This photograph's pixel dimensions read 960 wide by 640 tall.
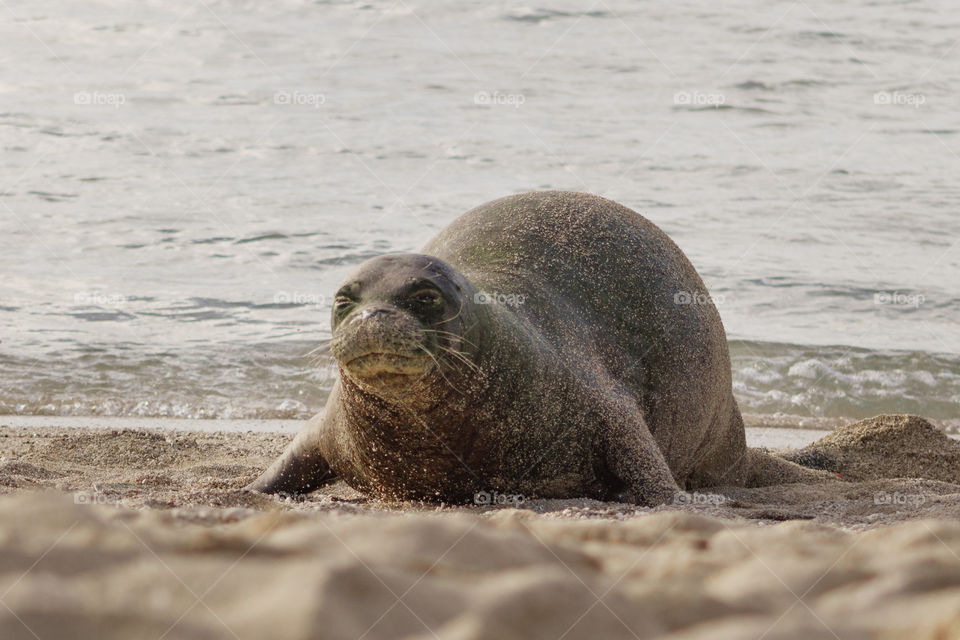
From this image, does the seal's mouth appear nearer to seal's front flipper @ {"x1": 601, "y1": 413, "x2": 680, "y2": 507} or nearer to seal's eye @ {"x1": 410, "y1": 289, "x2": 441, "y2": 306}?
seal's eye @ {"x1": 410, "y1": 289, "x2": 441, "y2": 306}

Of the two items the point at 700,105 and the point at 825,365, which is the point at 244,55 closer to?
the point at 700,105

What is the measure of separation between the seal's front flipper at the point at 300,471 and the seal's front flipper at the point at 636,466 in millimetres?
1187

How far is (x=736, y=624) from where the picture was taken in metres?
1.16

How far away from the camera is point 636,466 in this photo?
4184 millimetres

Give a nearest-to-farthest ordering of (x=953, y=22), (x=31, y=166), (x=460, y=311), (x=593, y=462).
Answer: (x=460, y=311)
(x=593, y=462)
(x=31, y=166)
(x=953, y=22)

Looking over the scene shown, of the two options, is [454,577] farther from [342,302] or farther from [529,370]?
[529,370]

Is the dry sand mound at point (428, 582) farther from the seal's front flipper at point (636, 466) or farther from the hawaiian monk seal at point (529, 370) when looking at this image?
the seal's front flipper at point (636, 466)

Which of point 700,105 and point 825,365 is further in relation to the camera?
point 700,105

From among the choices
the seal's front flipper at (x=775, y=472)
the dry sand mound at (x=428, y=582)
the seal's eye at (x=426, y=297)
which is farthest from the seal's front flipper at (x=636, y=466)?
the dry sand mound at (x=428, y=582)

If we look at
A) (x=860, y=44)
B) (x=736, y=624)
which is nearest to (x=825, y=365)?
(x=736, y=624)

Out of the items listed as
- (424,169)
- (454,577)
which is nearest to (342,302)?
(454,577)

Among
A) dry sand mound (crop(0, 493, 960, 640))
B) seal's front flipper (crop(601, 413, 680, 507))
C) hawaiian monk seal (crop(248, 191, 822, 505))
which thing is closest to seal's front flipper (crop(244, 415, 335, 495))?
hawaiian monk seal (crop(248, 191, 822, 505))

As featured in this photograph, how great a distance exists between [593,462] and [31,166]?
40.7 feet

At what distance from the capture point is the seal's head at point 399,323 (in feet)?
11.0
